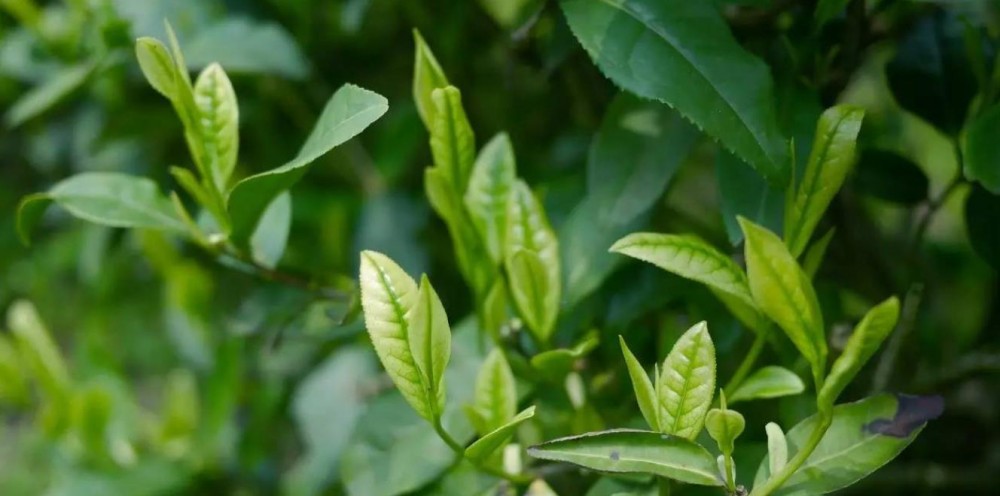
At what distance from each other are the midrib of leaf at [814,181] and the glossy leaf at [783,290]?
0.04 meters

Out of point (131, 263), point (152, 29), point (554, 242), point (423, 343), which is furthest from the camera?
point (131, 263)

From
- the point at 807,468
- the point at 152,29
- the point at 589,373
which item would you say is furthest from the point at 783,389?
the point at 152,29

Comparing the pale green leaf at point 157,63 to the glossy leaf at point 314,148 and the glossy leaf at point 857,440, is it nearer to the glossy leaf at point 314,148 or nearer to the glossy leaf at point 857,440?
the glossy leaf at point 314,148

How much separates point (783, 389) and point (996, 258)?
17 cm

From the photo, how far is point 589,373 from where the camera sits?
1.71 feet

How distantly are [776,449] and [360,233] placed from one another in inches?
16.8

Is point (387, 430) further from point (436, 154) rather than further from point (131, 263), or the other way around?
point (131, 263)

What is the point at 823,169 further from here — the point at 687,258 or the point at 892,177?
the point at 892,177

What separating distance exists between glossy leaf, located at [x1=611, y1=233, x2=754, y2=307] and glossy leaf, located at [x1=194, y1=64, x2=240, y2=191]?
195mm

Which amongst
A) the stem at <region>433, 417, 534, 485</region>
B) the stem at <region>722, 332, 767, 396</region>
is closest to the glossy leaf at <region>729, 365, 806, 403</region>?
the stem at <region>722, 332, 767, 396</region>

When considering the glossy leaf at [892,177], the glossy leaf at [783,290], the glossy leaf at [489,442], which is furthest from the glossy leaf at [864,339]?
the glossy leaf at [892,177]

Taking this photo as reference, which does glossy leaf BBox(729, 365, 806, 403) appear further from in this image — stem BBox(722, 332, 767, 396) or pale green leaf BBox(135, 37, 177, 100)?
pale green leaf BBox(135, 37, 177, 100)

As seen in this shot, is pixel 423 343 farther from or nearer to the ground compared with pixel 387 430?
farther from the ground

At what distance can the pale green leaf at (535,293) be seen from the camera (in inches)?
17.6
